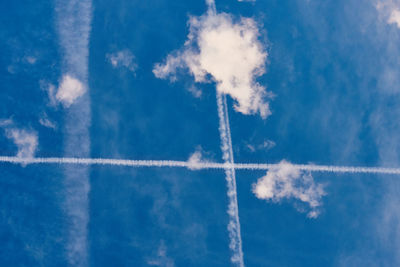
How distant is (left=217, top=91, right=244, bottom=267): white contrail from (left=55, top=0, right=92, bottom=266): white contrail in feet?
6.20

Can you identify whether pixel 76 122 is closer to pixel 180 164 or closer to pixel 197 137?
pixel 180 164

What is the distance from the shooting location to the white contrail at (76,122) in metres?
4.39

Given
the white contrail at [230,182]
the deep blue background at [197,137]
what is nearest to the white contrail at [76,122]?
the deep blue background at [197,137]

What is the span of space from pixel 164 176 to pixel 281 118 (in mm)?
1864

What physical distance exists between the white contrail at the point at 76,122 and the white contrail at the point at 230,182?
189cm

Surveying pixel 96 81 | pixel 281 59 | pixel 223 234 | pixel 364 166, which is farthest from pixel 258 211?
pixel 96 81

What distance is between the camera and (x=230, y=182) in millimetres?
4516

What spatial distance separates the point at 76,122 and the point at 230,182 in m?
2.34

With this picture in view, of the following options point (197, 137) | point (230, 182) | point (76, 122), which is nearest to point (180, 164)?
point (197, 137)

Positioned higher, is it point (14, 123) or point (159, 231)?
point (14, 123)

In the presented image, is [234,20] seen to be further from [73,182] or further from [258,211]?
[73,182]

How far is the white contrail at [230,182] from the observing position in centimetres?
445

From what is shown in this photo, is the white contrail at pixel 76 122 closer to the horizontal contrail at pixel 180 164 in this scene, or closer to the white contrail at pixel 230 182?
the horizontal contrail at pixel 180 164

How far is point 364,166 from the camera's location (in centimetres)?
462
